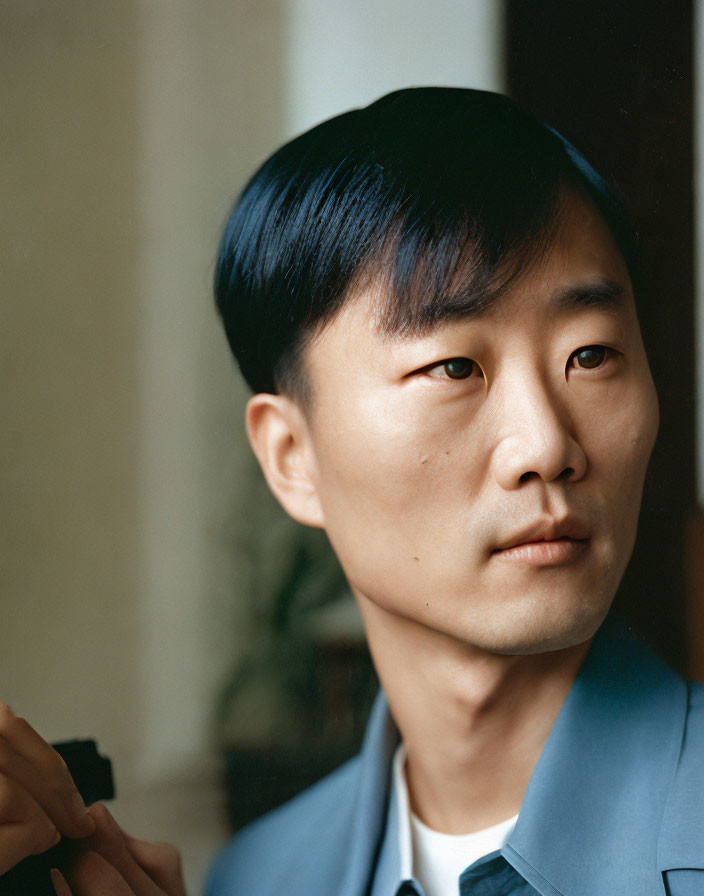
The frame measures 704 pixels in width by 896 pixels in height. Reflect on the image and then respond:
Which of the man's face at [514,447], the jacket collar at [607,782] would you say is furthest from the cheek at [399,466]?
the jacket collar at [607,782]

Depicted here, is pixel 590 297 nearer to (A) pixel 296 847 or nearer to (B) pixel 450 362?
(B) pixel 450 362

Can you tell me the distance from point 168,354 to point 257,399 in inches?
6.7

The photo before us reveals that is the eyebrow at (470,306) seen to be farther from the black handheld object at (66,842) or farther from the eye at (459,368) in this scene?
the black handheld object at (66,842)

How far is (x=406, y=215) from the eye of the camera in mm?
658

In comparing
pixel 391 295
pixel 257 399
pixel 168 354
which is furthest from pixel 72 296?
pixel 391 295

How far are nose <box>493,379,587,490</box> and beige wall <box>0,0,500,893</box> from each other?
0.33 meters

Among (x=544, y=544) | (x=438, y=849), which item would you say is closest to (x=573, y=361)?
(x=544, y=544)

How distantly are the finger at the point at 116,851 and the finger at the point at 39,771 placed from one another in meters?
0.03

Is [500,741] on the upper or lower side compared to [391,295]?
lower

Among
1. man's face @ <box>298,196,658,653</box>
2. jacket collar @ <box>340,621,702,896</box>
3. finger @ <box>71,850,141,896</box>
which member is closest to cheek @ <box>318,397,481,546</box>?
man's face @ <box>298,196,658,653</box>

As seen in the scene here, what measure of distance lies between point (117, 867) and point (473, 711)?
0.27 m

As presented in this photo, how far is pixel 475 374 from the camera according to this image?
2.09 ft

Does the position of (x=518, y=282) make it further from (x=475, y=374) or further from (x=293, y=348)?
(x=293, y=348)

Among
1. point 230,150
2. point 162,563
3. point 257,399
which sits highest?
point 230,150
